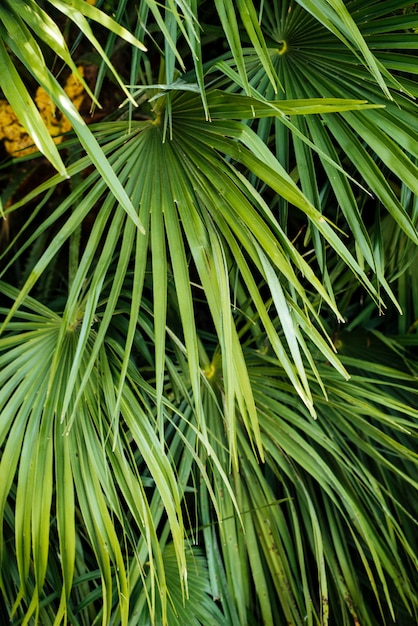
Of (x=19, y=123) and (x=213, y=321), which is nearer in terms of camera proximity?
(x=213, y=321)

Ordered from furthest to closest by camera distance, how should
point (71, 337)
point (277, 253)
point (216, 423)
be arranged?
point (216, 423), point (71, 337), point (277, 253)

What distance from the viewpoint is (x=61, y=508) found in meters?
0.82

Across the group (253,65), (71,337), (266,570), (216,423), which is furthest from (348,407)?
(253,65)

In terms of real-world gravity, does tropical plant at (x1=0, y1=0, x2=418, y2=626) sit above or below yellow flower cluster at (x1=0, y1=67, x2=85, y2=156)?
below

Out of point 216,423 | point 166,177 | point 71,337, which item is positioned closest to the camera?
point 166,177

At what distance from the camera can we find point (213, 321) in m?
0.82

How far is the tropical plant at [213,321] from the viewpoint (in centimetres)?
69

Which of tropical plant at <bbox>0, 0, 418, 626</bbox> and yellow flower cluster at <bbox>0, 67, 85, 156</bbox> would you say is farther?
yellow flower cluster at <bbox>0, 67, 85, 156</bbox>

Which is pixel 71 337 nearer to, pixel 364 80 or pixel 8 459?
pixel 8 459

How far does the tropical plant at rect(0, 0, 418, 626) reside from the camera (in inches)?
27.3

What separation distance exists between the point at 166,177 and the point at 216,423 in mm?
439

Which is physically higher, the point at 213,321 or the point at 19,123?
the point at 19,123

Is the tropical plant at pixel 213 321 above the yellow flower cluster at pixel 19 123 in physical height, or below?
below

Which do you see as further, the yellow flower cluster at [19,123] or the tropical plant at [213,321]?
the yellow flower cluster at [19,123]
